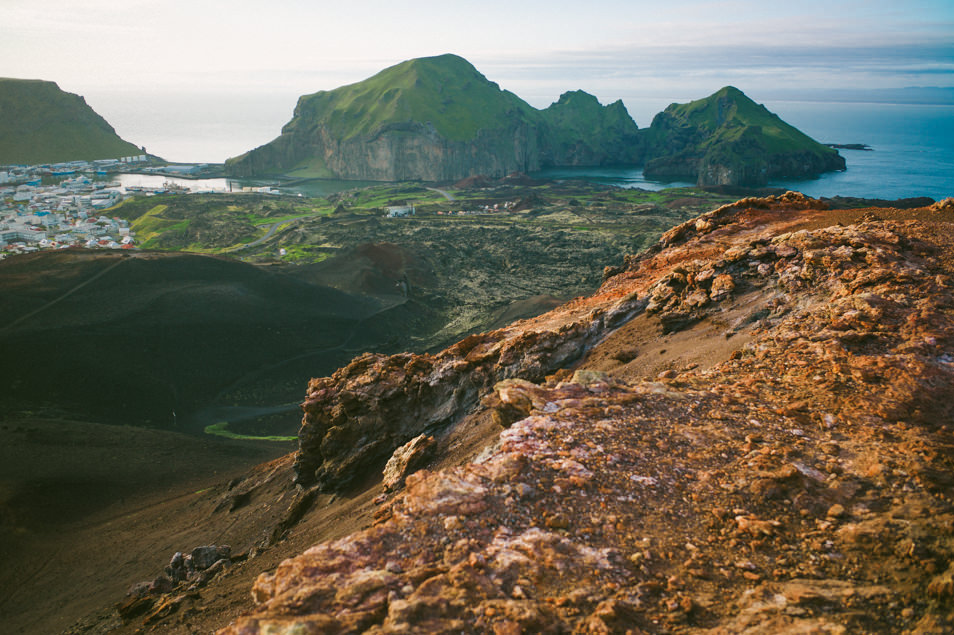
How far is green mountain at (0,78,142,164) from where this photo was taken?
174 m

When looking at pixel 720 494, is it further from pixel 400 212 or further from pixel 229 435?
pixel 400 212

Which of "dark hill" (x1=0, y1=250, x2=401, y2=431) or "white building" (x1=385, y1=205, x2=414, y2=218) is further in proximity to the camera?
"white building" (x1=385, y1=205, x2=414, y2=218)

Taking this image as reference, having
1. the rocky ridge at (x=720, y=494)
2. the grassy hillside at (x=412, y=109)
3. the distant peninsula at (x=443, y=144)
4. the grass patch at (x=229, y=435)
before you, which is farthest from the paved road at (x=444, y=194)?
the rocky ridge at (x=720, y=494)

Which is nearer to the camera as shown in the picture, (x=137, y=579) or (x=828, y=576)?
(x=828, y=576)

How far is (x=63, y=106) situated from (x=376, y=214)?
151 metres

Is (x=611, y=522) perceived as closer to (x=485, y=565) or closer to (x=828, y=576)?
(x=485, y=565)

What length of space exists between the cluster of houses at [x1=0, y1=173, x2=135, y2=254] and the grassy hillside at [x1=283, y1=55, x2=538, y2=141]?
70494 mm

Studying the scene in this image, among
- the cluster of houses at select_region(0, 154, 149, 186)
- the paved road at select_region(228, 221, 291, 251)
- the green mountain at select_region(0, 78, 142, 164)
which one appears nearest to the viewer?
the paved road at select_region(228, 221, 291, 251)

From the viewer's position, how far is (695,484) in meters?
9.25

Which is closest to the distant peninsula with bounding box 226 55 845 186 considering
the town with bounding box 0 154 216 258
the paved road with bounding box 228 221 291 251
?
the town with bounding box 0 154 216 258

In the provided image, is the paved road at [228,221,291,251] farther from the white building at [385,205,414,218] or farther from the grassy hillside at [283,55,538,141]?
the grassy hillside at [283,55,538,141]

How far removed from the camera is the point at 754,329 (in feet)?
49.3

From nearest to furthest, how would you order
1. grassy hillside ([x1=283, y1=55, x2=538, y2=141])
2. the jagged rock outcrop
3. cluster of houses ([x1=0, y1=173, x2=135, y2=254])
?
the jagged rock outcrop → cluster of houses ([x1=0, y1=173, x2=135, y2=254]) → grassy hillside ([x1=283, y1=55, x2=538, y2=141])

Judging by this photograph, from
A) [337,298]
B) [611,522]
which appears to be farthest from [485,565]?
[337,298]
